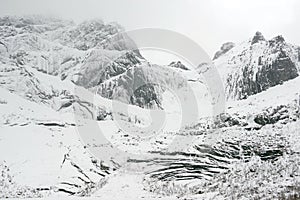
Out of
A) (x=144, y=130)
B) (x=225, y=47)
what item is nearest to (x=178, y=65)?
(x=225, y=47)

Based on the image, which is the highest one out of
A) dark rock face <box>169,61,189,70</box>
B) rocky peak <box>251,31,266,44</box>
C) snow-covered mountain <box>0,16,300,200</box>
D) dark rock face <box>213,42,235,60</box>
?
dark rock face <box>213,42,235,60</box>

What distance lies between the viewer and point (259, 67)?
4668 inches

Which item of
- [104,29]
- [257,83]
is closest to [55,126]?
[257,83]

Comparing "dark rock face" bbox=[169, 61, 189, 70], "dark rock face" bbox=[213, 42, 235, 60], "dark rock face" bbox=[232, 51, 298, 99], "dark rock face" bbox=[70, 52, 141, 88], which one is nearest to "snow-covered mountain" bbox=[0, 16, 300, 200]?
"dark rock face" bbox=[232, 51, 298, 99]

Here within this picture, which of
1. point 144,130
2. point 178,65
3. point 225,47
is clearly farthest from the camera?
point 225,47

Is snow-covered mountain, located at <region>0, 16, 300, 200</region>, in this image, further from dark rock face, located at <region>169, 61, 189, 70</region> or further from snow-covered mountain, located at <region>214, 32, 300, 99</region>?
dark rock face, located at <region>169, 61, 189, 70</region>

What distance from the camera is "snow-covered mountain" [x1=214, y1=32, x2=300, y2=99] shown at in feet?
378

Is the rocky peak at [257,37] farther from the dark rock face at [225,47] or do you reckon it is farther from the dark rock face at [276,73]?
the dark rock face at [225,47]

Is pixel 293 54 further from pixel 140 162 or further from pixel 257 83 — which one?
pixel 140 162

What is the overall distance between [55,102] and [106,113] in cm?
1447

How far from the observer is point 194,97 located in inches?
4665

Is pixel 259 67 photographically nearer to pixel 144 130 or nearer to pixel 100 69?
pixel 144 130

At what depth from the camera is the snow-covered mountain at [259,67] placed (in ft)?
378

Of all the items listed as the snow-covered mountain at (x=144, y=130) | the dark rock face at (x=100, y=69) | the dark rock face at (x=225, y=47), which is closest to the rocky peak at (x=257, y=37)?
the snow-covered mountain at (x=144, y=130)
